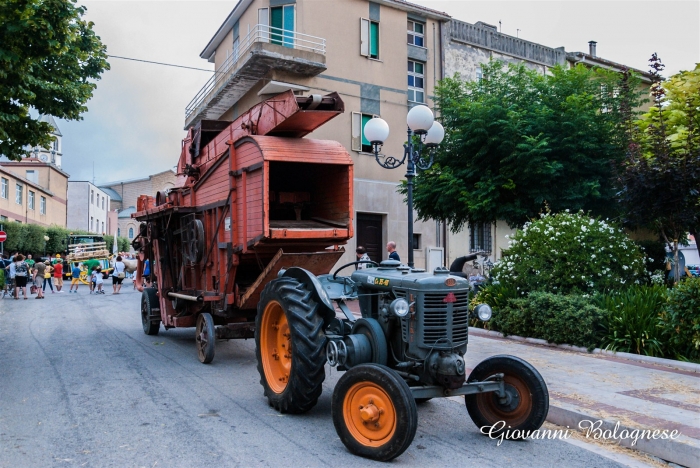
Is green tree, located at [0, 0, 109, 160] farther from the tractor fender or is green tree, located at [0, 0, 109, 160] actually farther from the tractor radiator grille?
the tractor radiator grille

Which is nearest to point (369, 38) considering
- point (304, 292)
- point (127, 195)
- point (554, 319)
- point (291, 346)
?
point (554, 319)

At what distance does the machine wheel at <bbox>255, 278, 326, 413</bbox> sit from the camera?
556cm

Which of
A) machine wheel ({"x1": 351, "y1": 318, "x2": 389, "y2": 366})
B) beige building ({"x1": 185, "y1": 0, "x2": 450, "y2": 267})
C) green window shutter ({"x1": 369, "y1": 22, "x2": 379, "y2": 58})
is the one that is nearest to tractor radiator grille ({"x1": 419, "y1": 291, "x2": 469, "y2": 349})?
machine wheel ({"x1": 351, "y1": 318, "x2": 389, "y2": 366})

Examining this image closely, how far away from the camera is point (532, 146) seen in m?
13.9

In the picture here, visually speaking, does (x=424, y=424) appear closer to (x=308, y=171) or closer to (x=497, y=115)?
(x=308, y=171)

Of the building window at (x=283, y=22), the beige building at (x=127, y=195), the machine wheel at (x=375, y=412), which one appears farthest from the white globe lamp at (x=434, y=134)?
the beige building at (x=127, y=195)

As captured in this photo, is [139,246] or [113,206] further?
[113,206]

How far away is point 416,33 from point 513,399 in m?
21.1

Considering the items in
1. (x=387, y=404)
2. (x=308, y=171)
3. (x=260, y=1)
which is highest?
(x=260, y=1)

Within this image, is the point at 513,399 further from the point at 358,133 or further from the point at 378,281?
the point at 358,133

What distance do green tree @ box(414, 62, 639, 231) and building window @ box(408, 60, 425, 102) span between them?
24.5 ft

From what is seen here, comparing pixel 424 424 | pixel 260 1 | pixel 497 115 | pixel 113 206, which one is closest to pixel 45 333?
pixel 424 424

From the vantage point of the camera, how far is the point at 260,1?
856 inches

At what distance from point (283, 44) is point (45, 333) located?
523 inches
